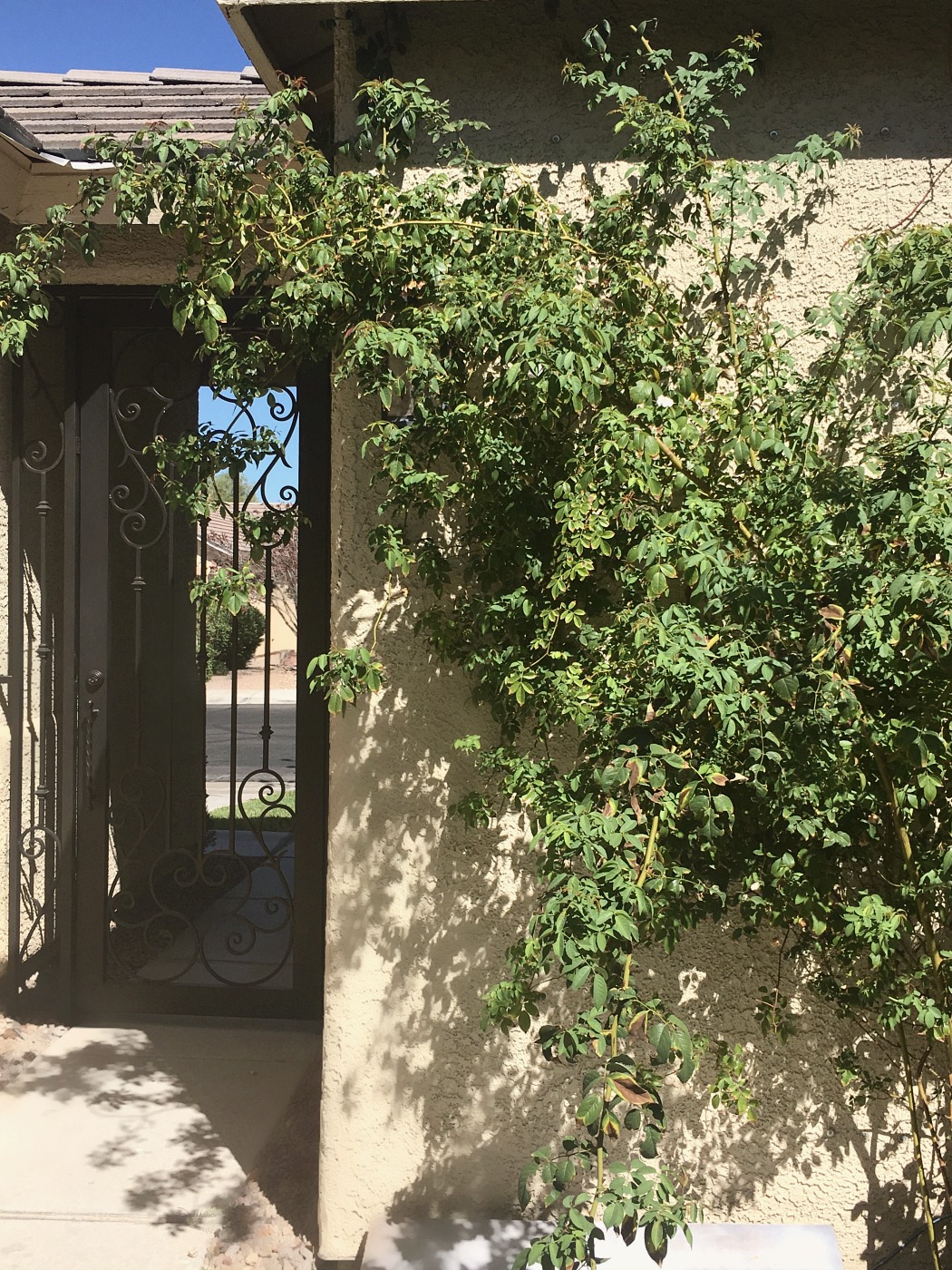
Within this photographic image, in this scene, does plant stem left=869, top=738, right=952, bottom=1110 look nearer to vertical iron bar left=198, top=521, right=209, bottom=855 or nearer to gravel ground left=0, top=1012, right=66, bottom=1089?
vertical iron bar left=198, top=521, right=209, bottom=855

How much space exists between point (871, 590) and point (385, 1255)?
8.18 feet

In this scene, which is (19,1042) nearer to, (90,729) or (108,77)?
(90,729)

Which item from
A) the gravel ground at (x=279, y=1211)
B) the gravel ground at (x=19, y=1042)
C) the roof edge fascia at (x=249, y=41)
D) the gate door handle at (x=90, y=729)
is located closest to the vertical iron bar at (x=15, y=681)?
the gravel ground at (x=19, y=1042)

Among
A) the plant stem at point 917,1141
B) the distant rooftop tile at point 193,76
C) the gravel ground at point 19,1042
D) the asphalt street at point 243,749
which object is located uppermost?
the distant rooftop tile at point 193,76

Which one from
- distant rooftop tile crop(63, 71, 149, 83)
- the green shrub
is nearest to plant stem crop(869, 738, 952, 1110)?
the green shrub

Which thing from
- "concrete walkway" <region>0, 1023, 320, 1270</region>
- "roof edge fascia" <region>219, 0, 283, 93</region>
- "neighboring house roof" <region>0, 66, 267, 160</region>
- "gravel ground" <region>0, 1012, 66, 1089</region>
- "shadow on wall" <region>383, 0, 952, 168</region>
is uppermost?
"neighboring house roof" <region>0, 66, 267, 160</region>

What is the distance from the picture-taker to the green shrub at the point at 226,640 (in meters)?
5.68

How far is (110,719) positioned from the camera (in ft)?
18.7

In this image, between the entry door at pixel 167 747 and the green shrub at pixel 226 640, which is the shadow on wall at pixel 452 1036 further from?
the green shrub at pixel 226 640

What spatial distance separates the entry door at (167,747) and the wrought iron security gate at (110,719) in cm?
1

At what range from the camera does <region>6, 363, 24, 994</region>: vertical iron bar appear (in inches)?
213

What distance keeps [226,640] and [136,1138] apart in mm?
2601

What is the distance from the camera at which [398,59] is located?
11.4ft

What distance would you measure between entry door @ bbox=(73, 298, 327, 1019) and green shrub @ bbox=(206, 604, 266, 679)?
0.25 ft
